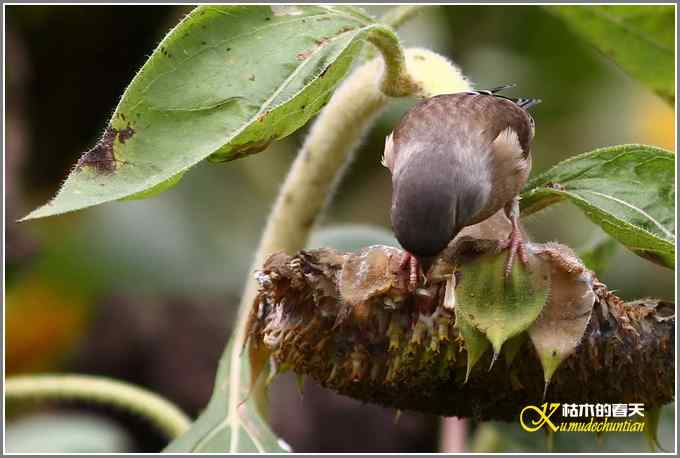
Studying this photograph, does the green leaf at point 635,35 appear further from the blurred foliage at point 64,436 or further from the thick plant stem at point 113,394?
the blurred foliage at point 64,436

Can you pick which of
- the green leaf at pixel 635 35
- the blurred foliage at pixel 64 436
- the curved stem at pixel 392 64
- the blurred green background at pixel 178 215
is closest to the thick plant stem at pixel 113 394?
the blurred foliage at pixel 64 436

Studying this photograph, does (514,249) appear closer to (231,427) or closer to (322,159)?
(322,159)

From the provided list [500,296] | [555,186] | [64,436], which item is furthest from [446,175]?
[64,436]

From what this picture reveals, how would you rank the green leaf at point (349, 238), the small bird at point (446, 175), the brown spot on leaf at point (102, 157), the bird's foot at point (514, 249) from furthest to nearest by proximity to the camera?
the green leaf at point (349, 238)
the small bird at point (446, 175)
the bird's foot at point (514, 249)
the brown spot on leaf at point (102, 157)

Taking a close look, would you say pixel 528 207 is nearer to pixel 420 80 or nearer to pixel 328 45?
pixel 420 80

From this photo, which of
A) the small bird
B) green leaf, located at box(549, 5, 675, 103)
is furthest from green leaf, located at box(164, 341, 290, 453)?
green leaf, located at box(549, 5, 675, 103)

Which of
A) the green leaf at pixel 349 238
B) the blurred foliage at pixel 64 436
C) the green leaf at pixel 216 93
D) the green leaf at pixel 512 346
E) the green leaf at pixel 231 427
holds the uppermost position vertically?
the green leaf at pixel 216 93

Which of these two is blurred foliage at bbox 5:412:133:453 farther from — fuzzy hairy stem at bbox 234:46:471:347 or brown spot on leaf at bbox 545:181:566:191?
brown spot on leaf at bbox 545:181:566:191
